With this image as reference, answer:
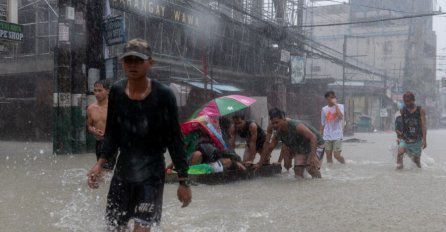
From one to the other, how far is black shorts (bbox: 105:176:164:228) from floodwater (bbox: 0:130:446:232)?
1.67 meters

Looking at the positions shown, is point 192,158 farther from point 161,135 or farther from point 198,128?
point 161,135

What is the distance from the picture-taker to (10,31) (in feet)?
39.0

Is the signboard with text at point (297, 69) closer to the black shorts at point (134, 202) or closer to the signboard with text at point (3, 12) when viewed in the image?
the signboard with text at point (3, 12)

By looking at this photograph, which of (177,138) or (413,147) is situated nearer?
(177,138)

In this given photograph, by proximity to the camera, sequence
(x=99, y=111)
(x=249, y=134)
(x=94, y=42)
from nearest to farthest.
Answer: (x=99, y=111)
(x=249, y=134)
(x=94, y=42)

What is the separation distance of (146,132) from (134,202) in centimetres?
47

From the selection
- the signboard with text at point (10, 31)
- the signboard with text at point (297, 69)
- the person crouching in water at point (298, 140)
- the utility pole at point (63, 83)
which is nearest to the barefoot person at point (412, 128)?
the person crouching in water at point (298, 140)

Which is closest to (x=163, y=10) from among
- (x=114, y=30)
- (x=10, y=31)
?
(x=114, y=30)

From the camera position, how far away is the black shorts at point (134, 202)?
10.4ft

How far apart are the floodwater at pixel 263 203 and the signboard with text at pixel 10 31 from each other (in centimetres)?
353

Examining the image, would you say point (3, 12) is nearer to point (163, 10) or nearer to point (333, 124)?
point (163, 10)

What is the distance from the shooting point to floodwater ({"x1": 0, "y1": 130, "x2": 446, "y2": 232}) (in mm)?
5133

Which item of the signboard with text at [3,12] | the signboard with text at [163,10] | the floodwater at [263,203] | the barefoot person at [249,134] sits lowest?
the floodwater at [263,203]

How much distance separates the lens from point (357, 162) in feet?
41.4
